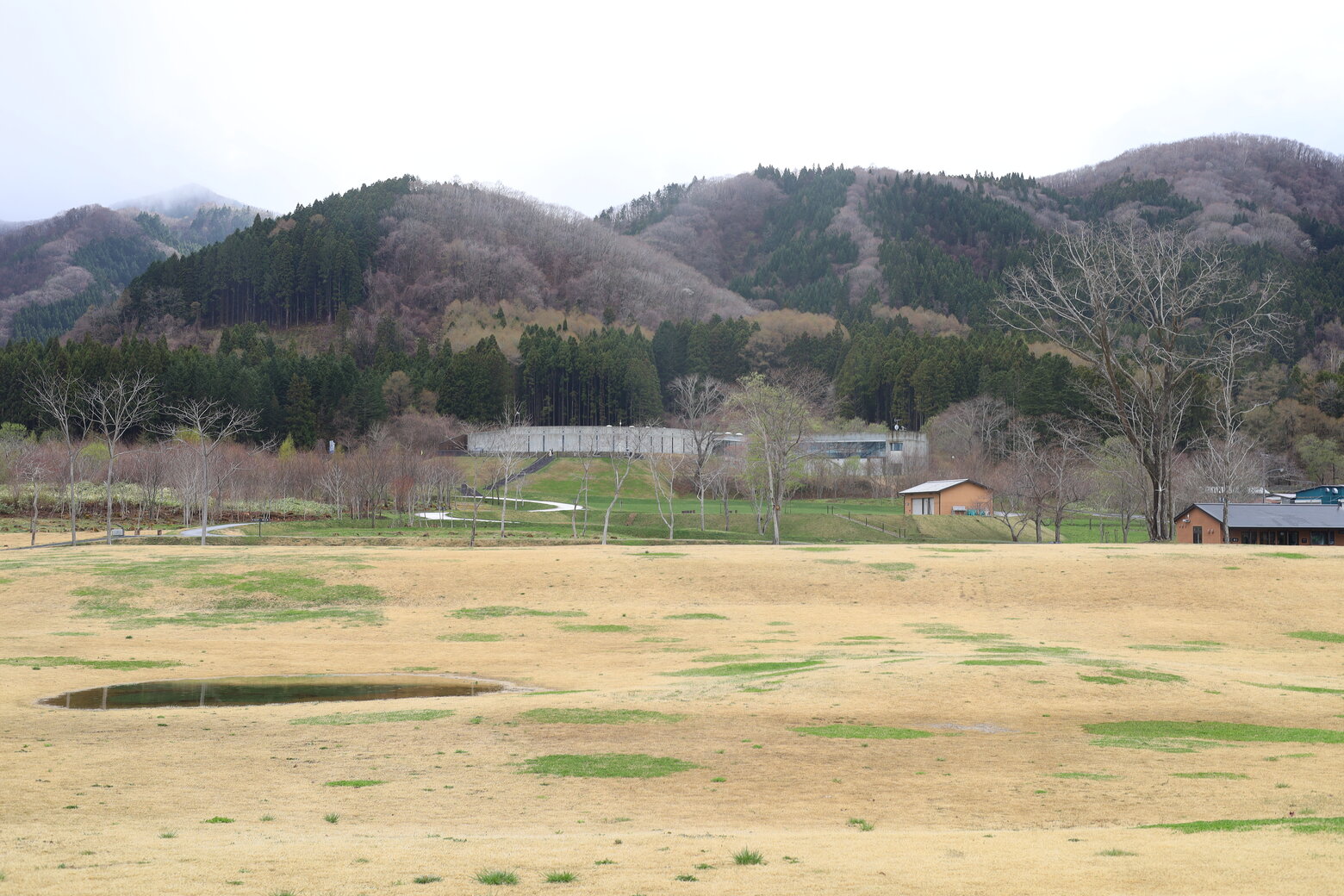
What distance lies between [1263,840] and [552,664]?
18398 mm

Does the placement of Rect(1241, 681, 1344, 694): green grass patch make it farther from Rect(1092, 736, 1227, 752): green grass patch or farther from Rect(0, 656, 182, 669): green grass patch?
Rect(0, 656, 182, 669): green grass patch

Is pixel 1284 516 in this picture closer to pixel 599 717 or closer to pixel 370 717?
pixel 599 717

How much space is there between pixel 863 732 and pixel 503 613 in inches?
765

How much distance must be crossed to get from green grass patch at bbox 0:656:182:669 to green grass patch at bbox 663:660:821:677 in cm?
1245

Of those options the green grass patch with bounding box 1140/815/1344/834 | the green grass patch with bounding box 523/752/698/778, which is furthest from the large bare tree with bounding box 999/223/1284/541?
the green grass patch with bounding box 1140/815/1344/834

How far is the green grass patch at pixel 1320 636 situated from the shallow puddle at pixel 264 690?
22849 mm

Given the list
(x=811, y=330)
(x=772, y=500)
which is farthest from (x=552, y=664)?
(x=811, y=330)

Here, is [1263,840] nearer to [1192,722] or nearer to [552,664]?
[1192,722]

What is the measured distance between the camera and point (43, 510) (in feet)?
243

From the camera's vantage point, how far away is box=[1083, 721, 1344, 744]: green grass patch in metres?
16.8

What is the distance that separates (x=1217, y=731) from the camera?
17.4 metres

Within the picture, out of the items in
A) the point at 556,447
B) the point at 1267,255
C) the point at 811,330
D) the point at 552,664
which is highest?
the point at 1267,255

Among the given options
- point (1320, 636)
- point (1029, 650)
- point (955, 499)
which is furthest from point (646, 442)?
point (1029, 650)

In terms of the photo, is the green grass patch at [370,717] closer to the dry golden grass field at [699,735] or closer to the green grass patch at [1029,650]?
the dry golden grass field at [699,735]
